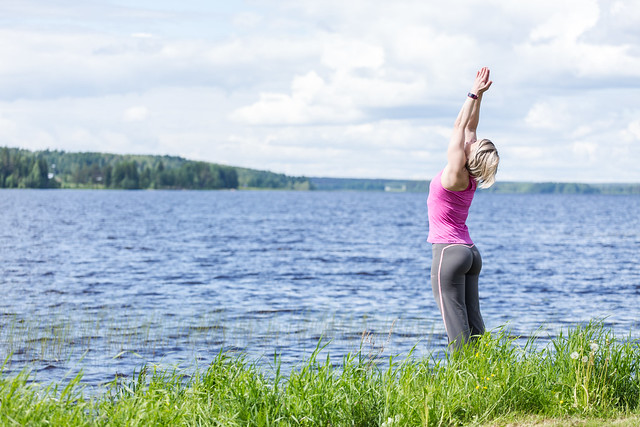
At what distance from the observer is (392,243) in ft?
154

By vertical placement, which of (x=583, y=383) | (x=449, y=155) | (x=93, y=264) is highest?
(x=449, y=155)

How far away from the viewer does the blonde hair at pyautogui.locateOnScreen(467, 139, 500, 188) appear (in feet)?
21.4

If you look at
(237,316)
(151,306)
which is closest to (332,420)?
(237,316)

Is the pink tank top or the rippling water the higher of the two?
the pink tank top

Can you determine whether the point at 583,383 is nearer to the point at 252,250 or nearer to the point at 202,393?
the point at 202,393

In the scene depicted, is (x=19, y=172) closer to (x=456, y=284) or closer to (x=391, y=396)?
(x=456, y=284)

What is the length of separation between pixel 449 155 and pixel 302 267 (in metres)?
24.9

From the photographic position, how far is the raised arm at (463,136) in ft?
21.6

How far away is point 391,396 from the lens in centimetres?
646

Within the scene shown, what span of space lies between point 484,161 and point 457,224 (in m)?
0.78

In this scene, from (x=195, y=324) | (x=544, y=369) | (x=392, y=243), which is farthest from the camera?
(x=392, y=243)

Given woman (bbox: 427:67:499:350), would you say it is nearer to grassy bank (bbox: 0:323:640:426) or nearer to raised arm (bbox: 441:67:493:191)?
raised arm (bbox: 441:67:493:191)

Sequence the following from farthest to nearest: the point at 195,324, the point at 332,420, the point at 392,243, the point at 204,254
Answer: the point at 392,243 → the point at 204,254 → the point at 195,324 → the point at 332,420

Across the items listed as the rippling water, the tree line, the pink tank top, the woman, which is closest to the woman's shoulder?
the woman
